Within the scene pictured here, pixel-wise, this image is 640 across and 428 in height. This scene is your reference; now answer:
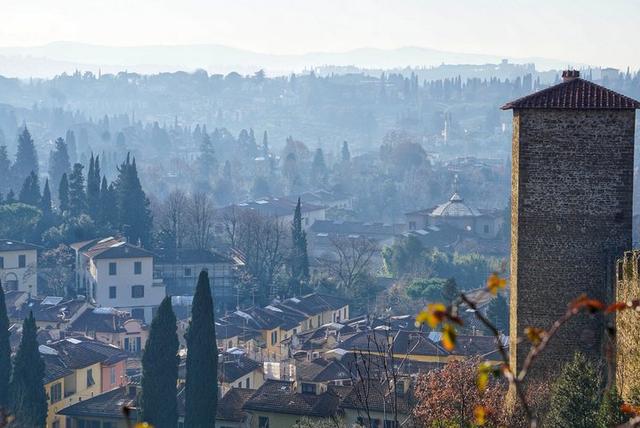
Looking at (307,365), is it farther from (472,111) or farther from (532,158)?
(472,111)

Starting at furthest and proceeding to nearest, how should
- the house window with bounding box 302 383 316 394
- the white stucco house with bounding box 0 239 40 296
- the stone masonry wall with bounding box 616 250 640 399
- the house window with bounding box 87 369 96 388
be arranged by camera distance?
the white stucco house with bounding box 0 239 40 296
the house window with bounding box 87 369 96 388
the house window with bounding box 302 383 316 394
the stone masonry wall with bounding box 616 250 640 399

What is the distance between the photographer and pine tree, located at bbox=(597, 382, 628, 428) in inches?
524

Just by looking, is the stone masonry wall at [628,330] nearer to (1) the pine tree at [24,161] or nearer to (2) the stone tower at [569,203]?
(2) the stone tower at [569,203]

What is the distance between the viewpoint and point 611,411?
1341 cm

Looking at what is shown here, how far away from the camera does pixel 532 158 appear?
51.1ft

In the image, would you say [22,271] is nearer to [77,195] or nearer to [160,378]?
[77,195]

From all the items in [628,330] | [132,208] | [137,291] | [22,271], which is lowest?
[137,291]

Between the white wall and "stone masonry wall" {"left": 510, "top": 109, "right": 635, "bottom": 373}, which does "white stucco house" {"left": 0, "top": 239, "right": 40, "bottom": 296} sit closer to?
the white wall

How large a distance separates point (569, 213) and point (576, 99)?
1.25 m

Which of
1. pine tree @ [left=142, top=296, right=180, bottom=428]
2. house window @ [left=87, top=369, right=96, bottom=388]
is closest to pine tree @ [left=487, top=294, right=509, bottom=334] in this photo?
house window @ [left=87, top=369, right=96, bottom=388]

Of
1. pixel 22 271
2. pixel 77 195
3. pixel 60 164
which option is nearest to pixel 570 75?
pixel 22 271

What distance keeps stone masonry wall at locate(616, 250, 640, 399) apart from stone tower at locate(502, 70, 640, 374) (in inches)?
30.6

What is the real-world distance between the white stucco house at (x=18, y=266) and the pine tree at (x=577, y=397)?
35.0 metres

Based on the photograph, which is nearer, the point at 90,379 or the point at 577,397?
the point at 577,397
